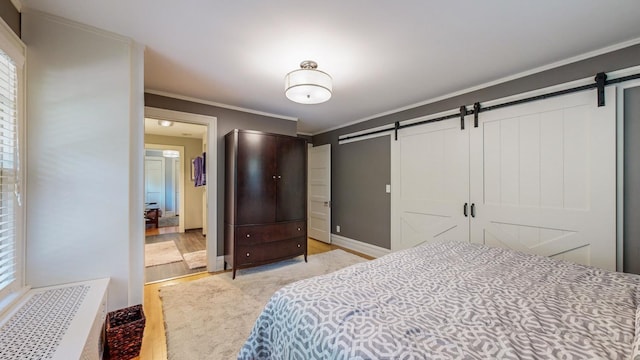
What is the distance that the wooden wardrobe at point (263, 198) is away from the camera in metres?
3.13

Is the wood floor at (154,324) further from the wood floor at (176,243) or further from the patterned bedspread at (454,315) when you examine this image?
the patterned bedspread at (454,315)

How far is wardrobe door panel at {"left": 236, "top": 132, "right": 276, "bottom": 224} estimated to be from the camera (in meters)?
3.14

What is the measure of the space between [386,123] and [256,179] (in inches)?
84.2

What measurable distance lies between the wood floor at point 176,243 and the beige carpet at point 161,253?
116 mm

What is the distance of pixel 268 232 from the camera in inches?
131

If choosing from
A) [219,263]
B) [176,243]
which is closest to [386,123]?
[219,263]

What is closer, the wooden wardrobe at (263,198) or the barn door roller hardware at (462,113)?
the barn door roller hardware at (462,113)

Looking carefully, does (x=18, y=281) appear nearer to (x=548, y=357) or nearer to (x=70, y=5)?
(x=70, y=5)

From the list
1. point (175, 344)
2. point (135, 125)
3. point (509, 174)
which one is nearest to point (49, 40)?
point (135, 125)

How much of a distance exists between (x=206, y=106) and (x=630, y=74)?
4178 millimetres

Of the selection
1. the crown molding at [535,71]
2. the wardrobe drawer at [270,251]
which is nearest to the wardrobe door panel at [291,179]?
the wardrobe drawer at [270,251]

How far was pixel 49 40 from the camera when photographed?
164cm

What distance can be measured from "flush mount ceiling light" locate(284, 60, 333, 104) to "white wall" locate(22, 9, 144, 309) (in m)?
1.20

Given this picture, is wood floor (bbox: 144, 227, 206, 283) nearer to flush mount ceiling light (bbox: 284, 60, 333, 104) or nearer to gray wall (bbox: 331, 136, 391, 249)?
gray wall (bbox: 331, 136, 391, 249)
